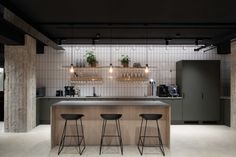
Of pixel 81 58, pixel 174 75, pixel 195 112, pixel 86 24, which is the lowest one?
pixel 195 112

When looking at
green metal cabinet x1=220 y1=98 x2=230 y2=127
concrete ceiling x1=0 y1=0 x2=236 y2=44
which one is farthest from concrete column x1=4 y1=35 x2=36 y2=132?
green metal cabinet x1=220 y1=98 x2=230 y2=127

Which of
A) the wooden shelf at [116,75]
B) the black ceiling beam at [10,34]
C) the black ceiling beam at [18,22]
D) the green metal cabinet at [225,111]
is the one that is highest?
the black ceiling beam at [18,22]

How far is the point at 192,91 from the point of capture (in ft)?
30.8

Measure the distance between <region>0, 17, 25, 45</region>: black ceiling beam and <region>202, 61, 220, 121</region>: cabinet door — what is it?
246 inches

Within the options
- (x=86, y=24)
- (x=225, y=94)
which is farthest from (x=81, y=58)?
(x=225, y=94)

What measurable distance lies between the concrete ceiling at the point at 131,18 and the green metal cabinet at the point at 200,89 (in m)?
1.12

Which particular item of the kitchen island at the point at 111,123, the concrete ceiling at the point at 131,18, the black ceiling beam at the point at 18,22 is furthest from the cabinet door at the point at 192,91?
the black ceiling beam at the point at 18,22

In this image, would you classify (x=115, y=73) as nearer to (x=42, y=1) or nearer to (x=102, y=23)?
(x=102, y=23)

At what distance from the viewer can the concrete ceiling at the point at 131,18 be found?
5094 mm

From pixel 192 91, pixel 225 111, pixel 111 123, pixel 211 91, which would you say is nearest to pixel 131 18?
pixel 111 123

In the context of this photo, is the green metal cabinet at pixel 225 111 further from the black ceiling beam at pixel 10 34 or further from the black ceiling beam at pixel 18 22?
the black ceiling beam at pixel 10 34

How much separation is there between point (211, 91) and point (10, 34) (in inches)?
270

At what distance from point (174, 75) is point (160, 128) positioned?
4.45 metres

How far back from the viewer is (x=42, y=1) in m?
4.94
